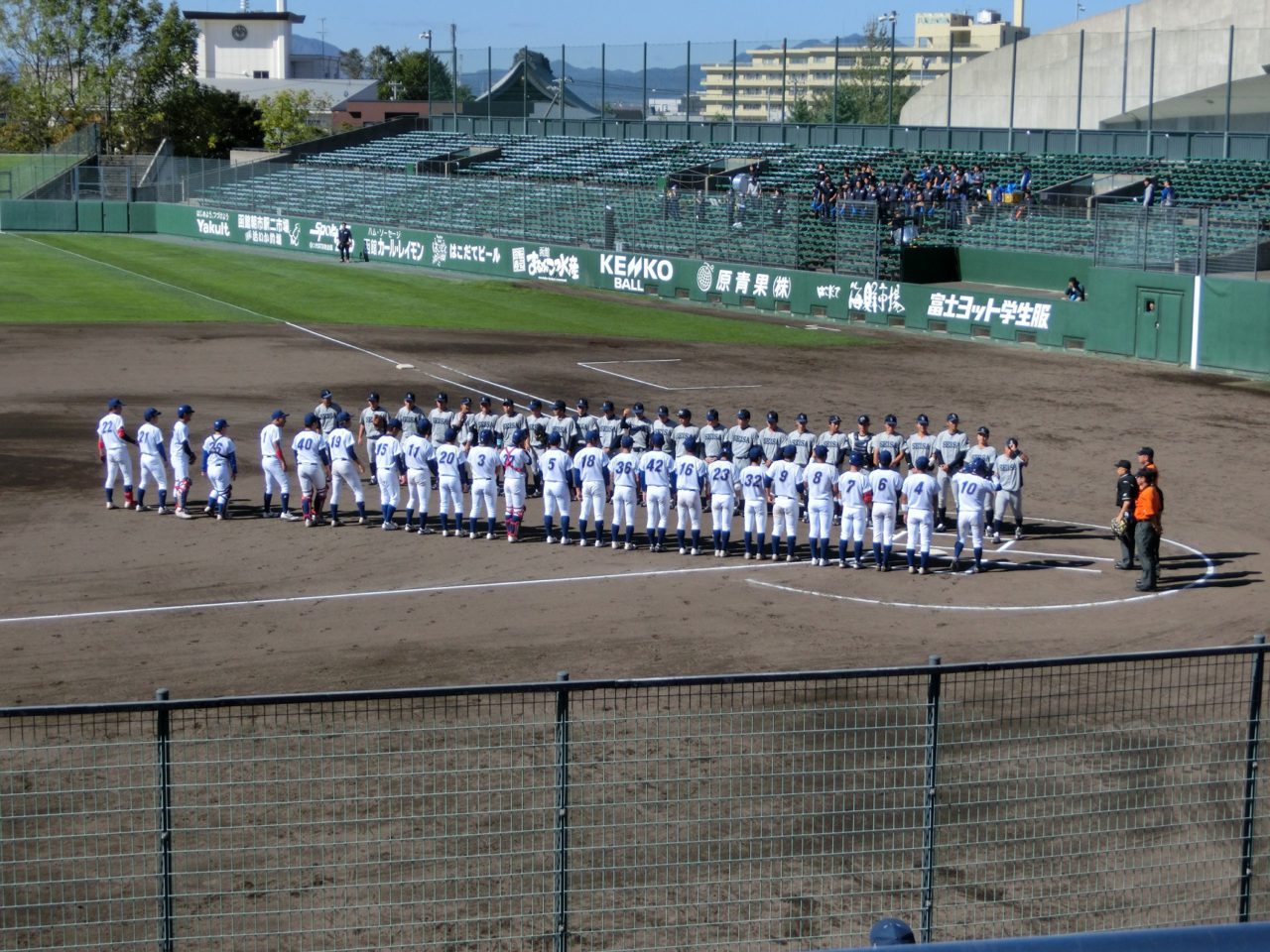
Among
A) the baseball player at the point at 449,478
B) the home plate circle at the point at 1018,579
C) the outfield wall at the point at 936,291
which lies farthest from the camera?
the outfield wall at the point at 936,291

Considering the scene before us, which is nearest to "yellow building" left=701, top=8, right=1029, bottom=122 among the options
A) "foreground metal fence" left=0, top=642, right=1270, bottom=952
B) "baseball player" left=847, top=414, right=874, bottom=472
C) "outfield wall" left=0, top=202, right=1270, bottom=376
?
"outfield wall" left=0, top=202, right=1270, bottom=376

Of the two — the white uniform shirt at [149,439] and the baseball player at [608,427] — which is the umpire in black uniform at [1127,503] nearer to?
the baseball player at [608,427]

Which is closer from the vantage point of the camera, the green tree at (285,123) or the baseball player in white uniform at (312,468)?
the baseball player in white uniform at (312,468)

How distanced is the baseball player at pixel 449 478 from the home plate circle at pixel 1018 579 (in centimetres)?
470

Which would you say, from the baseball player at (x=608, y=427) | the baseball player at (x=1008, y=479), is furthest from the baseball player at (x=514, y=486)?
the baseball player at (x=1008, y=479)

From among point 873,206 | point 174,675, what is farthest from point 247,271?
point 174,675

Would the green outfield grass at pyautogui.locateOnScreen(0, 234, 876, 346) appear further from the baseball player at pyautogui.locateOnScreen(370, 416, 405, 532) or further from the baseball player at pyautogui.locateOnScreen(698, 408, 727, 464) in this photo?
the baseball player at pyautogui.locateOnScreen(370, 416, 405, 532)

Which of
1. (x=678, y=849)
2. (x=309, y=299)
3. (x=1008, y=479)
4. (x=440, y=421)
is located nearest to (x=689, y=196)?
(x=309, y=299)

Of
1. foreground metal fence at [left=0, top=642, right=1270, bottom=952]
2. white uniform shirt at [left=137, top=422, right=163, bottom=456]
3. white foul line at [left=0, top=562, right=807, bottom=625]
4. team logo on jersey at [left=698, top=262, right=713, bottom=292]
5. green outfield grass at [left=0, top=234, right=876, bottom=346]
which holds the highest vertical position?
team logo on jersey at [left=698, top=262, right=713, bottom=292]

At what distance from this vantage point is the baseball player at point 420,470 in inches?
853

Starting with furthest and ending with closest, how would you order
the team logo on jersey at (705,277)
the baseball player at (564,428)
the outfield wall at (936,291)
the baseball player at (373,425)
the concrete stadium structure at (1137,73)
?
the concrete stadium structure at (1137,73) < the team logo on jersey at (705,277) < the outfield wall at (936,291) < the baseball player at (373,425) < the baseball player at (564,428)

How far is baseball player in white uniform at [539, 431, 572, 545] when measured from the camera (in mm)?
21031

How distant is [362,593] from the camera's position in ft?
60.4

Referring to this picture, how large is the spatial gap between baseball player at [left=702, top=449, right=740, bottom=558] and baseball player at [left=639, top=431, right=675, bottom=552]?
0.60 meters
